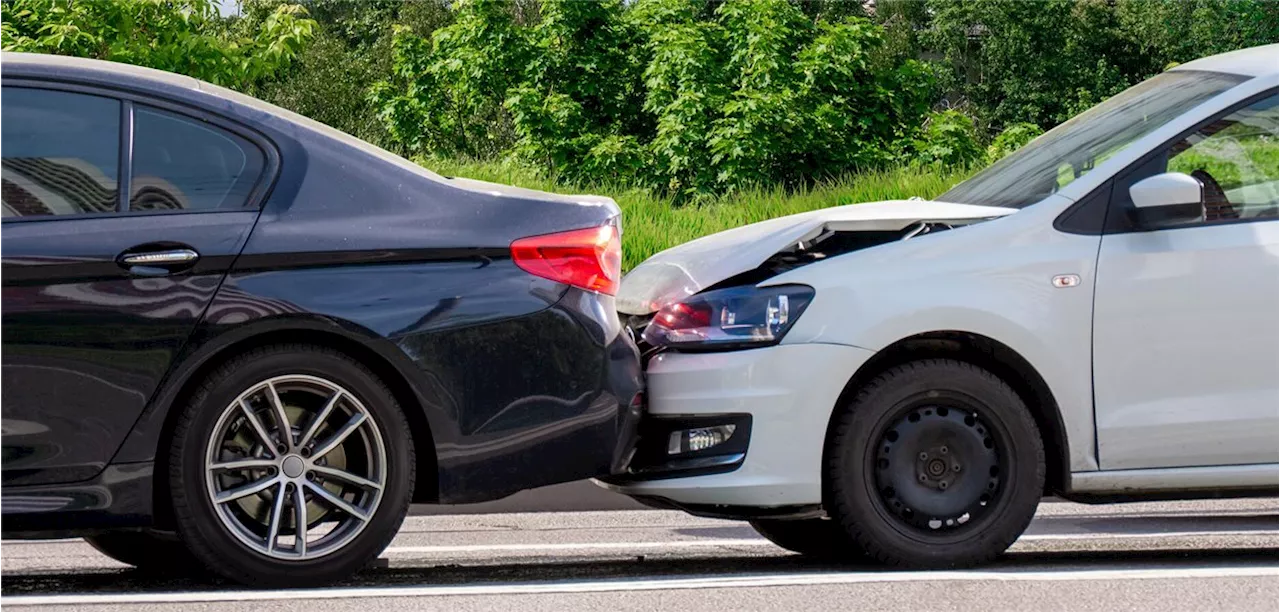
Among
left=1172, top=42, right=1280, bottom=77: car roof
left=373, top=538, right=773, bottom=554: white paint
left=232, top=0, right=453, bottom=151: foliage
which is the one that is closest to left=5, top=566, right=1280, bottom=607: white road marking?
left=373, top=538, right=773, bottom=554: white paint

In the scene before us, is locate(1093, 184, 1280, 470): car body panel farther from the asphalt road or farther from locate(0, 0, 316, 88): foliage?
locate(0, 0, 316, 88): foliage

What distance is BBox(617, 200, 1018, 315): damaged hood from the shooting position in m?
6.09

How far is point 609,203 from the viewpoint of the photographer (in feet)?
19.2

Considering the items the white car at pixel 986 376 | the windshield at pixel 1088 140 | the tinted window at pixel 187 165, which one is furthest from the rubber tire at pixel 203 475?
the windshield at pixel 1088 140

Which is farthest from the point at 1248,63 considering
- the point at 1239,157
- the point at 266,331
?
the point at 266,331

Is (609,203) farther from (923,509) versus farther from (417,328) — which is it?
(923,509)

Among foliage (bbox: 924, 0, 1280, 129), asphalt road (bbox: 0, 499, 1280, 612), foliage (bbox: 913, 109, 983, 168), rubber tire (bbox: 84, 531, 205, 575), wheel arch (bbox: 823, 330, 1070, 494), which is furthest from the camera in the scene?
foliage (bbox: 924, 0, 1280, 129)

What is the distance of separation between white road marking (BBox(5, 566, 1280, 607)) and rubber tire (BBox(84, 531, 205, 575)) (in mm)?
866

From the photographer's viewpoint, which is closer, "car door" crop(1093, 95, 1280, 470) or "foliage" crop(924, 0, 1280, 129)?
"car door" crop(1093, 95, 1280, 470)

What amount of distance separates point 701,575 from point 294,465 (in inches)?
56.0

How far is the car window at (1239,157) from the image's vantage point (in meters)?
6.03

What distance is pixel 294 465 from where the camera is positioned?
5.42 metres

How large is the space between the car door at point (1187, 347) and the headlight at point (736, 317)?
3.23 ft

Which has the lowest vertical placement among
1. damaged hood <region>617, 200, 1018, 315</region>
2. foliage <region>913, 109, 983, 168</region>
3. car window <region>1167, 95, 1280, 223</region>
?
foliage <region>913, 109, 983, 168</region>
